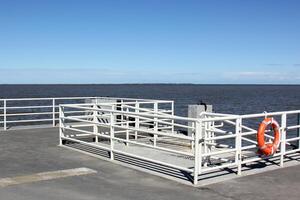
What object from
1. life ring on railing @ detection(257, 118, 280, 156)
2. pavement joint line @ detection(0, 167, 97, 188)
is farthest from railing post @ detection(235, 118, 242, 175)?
pavement joint line @ detection(0, 167, 97, 188)

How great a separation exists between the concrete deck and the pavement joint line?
0.52 ft

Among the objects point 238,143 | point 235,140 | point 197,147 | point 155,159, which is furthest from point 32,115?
point 197,147

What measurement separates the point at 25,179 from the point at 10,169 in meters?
1.02

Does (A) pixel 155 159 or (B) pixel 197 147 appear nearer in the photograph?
(B) pixel 197 147

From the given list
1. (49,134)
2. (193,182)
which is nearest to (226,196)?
(193,182)

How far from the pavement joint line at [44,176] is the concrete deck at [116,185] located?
6.2 inches

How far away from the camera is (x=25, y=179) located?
7559 mm

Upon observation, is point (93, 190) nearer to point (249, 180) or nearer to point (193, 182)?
point (193, 182)

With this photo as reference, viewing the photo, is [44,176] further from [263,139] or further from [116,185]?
[263,139]

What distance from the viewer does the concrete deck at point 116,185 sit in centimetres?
672

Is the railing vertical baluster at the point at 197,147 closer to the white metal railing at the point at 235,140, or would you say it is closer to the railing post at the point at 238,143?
the white metal railing at the point at 235,140

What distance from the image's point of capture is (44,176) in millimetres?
7812

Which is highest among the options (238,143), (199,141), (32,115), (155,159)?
(199,141)

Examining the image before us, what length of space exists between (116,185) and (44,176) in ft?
4.40
